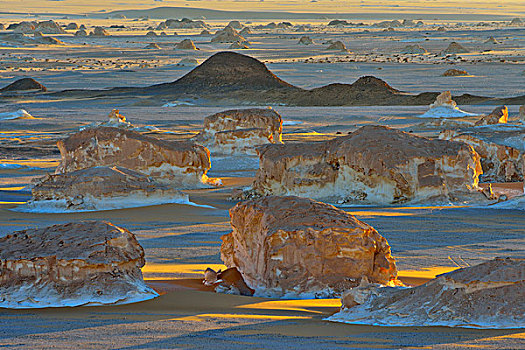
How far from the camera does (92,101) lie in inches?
1071

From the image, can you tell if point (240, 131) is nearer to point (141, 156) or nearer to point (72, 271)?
point (141, 156)

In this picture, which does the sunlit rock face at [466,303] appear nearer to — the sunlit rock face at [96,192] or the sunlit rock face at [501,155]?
the sunlit rock face at [96,192]

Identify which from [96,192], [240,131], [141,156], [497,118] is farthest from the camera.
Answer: [497,118]

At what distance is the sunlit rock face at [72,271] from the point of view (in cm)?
452

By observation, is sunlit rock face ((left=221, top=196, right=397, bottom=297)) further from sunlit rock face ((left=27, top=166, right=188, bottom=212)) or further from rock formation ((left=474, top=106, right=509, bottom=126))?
rock formation ((left=474, top=106, right=509, bottom=126))

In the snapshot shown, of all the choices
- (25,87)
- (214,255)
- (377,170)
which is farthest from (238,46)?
(214,255)

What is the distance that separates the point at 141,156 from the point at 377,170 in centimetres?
314

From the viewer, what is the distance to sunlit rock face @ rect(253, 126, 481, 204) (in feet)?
30.1

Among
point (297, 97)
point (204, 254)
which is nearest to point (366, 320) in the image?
point (204, 254)

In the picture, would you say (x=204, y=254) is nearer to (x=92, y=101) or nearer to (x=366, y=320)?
(x=366, y=320)

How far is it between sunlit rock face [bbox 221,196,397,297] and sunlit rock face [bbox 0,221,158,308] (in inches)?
27.2

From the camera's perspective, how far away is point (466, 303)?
3.88 meters

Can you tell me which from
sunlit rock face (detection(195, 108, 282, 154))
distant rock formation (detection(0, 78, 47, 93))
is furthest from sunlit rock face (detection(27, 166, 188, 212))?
distant rock formation (detection(0, 78, 47, 93))

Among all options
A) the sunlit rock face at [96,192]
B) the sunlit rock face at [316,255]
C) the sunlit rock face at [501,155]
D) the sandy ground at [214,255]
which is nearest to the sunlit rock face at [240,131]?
the sandy ground at [214,255]
